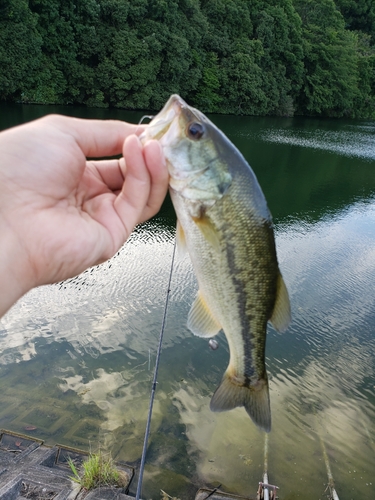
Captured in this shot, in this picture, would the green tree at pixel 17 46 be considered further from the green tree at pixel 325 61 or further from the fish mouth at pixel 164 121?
the green tree at pixel 325 61

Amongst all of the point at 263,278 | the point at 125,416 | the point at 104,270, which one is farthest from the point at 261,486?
the point at 104,270

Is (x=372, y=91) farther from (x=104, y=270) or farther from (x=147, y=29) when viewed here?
(x=104, y=270)

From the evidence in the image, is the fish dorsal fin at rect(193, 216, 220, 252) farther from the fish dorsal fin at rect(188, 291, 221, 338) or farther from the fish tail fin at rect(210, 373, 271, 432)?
the fish tail fin at rect(210, 373, 271, 432)

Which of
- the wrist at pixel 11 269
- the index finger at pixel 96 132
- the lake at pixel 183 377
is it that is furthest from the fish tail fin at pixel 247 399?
the lake at pixel 183 377

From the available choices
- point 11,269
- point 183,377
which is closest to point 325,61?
point 183,377

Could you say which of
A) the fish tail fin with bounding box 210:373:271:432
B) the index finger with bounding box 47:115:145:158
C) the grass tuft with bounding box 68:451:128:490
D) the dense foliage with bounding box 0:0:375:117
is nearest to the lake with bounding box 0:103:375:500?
the grass tuft with bounding box 68:451:128:490

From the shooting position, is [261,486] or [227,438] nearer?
[261,486]
